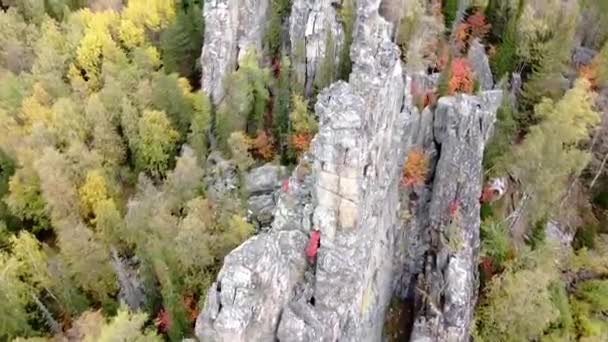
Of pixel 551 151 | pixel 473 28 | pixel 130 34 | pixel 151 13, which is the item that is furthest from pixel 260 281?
pixel 473 28

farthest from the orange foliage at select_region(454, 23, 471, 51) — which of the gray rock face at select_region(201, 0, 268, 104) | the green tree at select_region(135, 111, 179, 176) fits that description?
the green tree at select_region(135, 111, 179, 176)

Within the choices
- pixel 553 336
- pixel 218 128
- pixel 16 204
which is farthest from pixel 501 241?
pixel 16 204

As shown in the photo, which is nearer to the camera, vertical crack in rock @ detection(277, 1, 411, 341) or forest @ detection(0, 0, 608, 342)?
vertical crack in rock @ detection(277, 1, 411, 341)

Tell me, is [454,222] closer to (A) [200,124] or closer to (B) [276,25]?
(A) [200,124]

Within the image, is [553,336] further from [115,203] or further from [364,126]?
[115,203]

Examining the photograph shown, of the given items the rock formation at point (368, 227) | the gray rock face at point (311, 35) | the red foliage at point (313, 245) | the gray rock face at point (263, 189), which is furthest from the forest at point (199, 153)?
the red foliage at point (313, 245)

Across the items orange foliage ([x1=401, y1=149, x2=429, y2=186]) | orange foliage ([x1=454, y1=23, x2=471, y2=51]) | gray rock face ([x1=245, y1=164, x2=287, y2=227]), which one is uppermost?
orange foliage ([x1=454, y1=23, x2=471, y2=51])

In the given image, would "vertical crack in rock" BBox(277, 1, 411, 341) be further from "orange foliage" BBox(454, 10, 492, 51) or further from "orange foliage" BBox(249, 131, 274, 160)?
"orange foliage" BBox(454, 10, 492, 51)
